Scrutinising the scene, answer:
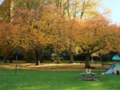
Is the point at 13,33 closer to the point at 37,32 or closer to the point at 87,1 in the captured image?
the point at 37,32

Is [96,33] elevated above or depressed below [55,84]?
above

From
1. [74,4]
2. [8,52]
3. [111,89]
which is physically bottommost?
[111,89]

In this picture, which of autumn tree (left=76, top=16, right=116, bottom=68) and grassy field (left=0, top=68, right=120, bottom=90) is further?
autumn tree (left=76, top=16, right=116, bottom=68)

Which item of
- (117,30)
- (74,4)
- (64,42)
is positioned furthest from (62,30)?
(74,4)

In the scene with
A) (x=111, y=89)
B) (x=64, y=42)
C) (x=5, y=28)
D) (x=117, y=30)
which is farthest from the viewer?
(x=5, y=28)

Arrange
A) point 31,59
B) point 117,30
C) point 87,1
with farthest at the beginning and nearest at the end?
point 31,59 → point 87,1 → point 117,30

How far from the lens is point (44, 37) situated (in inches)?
879

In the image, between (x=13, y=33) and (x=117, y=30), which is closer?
(x=117, y=30)

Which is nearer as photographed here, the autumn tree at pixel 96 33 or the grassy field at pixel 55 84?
the grassy field at pixel 55 84

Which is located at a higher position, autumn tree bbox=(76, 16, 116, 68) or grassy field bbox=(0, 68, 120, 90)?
autumn tree bbox=(76, 16, 116, 68)

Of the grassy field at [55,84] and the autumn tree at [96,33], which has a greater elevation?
the autumn tree at [96,33]

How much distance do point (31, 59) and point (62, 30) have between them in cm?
1666

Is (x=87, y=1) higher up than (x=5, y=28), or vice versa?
(x=87, y=1)

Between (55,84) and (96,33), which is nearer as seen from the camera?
(55,84)
